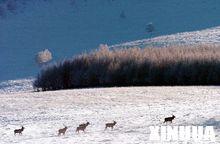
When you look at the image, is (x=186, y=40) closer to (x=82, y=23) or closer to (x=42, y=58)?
(x=42, y=58)

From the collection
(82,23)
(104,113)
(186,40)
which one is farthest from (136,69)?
(82,23)

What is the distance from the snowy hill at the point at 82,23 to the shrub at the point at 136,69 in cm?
2427

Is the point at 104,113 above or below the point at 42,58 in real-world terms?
below

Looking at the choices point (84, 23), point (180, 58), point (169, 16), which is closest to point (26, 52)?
point (84, 23)

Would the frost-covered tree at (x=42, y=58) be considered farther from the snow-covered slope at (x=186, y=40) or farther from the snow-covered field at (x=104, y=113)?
the snow-covered field at (x=104, y=113)

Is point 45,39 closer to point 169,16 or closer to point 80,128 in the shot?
point 169,16

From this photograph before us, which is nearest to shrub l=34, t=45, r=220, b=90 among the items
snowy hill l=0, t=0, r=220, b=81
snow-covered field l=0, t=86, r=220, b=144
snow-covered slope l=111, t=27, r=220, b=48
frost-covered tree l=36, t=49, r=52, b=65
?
snow-covered field l=0, t=86, r=220, b=144

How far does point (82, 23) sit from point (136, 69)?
41650 mm

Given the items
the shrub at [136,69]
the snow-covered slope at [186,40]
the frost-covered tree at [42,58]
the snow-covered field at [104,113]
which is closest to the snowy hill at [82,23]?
the frost-covered tree at [42,58]

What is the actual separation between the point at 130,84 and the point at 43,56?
28.0 m

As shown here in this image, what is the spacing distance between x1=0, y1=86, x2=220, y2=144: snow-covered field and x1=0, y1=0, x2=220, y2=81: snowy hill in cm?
3827

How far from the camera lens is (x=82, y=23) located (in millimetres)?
77438

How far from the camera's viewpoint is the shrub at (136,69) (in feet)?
115

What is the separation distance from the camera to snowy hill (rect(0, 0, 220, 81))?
6994cm
